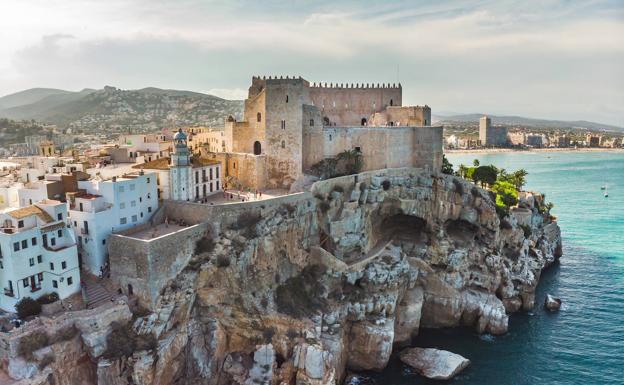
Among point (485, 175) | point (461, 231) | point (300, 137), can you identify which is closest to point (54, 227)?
point (300, 137)

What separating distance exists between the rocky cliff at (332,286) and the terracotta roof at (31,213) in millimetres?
6481

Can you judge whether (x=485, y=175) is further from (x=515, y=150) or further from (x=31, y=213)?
(x=515, y=150)

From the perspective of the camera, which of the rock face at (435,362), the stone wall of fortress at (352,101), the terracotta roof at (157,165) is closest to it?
the rock face at (435,362)

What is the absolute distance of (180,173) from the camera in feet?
106

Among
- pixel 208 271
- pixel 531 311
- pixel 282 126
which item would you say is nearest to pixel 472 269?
pixel 531 311

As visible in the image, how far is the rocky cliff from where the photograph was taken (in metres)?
26.9

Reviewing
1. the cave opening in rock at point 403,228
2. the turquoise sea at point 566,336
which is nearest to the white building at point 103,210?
the turquoise sea at point 566,336

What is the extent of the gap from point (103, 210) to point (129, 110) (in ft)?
385

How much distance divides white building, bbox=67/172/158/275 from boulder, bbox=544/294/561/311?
31.3 m

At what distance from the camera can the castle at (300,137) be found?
128 ft

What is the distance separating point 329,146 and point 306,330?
16789 mm

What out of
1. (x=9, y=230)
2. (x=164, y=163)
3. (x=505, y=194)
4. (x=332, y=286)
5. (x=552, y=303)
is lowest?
(x=552, y=303)

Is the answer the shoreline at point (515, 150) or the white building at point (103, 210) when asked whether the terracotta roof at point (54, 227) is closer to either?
the white building at point (103, 210)

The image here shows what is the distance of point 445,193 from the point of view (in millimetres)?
41188
